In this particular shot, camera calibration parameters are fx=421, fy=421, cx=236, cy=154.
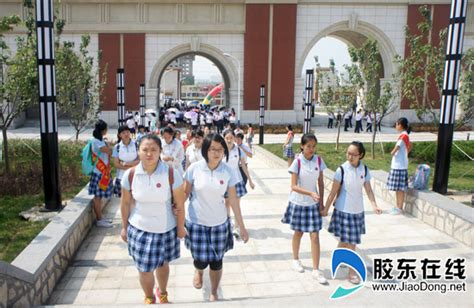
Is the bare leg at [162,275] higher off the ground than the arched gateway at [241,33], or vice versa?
the arched gateway at [241,33]

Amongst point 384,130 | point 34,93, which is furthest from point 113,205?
point 384,130

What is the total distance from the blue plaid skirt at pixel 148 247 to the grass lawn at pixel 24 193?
200 centimetres

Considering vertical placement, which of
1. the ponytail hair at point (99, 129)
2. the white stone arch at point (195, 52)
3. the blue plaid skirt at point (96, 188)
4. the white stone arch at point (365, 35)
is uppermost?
the white stone arch at point (365, 35)

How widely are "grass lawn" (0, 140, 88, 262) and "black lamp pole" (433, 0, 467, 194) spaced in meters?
6.64

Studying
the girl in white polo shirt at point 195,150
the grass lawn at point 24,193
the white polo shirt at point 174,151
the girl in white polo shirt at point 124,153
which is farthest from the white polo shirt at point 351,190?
the grass lawn at point 24,193

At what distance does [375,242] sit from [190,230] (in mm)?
3191

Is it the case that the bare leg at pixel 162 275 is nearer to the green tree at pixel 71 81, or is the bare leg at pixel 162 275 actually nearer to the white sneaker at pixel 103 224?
the white sneaker at pixel 103 224

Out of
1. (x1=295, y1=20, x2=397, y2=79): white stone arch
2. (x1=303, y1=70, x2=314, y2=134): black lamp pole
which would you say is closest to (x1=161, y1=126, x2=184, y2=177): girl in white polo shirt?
(x1=303, y1=70, x2=314, y2=134): black lamp pole

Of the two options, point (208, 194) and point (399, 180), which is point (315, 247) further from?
point (399, 180)

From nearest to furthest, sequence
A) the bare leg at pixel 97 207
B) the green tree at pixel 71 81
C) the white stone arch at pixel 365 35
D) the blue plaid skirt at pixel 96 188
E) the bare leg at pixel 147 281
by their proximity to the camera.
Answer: the bare leg at pixel 147 281
the blue plaid skirt at pixel 96 188
the bare leg at pixel 97 207
the green tree at pixel 71 81
the white stone arch at pixel 365 35

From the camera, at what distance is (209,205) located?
4.02 m

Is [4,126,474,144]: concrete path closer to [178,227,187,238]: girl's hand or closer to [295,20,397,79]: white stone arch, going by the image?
[295,20,397,79]: white stone arch

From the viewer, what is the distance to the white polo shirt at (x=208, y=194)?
4.01m

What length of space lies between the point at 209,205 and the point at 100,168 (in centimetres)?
311
